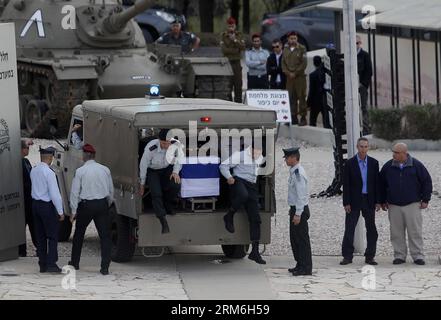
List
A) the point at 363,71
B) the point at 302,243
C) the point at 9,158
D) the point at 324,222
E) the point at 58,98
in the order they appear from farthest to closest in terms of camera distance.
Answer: the point at 58,98 → the point at 363,71 → the point at 324,222 → the point at 9,158 → the point at 302,243

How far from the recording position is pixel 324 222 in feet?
65.3

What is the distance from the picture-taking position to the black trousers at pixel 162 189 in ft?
53.0

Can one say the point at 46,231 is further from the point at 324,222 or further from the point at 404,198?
the point at 324,222

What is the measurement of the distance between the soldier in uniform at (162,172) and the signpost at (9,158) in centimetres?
186

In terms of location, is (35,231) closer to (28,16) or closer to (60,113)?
(60,113)

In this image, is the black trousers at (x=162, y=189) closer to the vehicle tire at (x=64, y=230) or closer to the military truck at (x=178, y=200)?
the military truck at (x=178, y=200)

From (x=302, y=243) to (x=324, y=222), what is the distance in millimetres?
3738

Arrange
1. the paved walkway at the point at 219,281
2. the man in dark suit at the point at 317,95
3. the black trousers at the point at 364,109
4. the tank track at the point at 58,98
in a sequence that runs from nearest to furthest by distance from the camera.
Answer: the paved walkway at the point at 219,281 < the black trousers at the point at 364,109 < the tank track at the point at 58,98 < the man in dark suit at the point at 317,95

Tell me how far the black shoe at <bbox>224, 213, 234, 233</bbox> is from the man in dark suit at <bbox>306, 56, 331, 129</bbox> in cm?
1080

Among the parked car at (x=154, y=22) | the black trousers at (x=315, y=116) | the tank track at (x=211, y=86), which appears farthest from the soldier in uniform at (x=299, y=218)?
the parked car at (x=154, y=22)

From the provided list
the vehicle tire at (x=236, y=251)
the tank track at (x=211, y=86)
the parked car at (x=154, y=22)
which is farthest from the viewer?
the parked car at (x=154, y=22)

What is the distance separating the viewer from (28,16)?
29281 mm

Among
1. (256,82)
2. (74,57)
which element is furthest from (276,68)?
(74,57)
